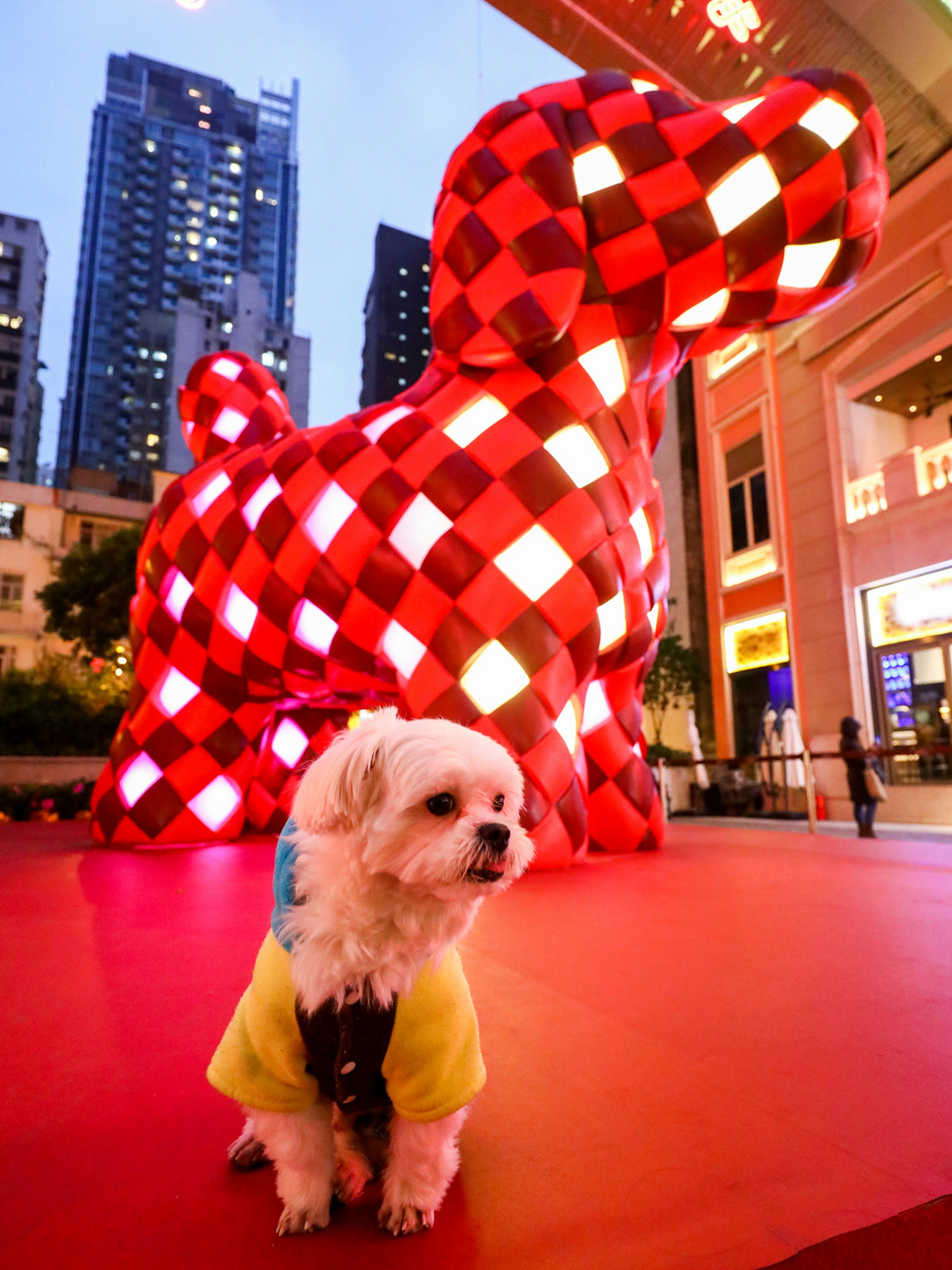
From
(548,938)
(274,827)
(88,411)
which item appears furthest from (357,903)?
(88,411)

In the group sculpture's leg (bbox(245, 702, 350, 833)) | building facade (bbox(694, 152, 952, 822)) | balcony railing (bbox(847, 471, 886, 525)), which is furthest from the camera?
balcony railing (bbox(847, 471, 886, 525))

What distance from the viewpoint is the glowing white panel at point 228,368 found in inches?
181

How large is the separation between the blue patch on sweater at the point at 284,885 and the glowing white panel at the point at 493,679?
1.92 metres

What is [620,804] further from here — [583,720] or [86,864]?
[86,864]

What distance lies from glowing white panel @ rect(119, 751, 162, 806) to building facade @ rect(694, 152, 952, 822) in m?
7.31

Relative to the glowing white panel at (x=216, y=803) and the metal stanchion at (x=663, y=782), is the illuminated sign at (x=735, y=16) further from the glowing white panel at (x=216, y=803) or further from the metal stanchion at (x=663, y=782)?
the glowing white panel at (x=216, y=803)

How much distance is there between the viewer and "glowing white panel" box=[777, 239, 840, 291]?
132 inches

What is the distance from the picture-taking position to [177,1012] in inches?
61.9

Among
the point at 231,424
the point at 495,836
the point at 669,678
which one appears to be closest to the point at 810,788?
the point at 231,424

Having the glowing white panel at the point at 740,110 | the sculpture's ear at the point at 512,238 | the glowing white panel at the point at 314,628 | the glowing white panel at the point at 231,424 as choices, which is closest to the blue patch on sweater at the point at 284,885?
the glowing white panel at the point at 314,628

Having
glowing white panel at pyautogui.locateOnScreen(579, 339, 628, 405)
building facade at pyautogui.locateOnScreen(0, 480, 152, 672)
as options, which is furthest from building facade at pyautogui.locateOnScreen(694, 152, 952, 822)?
building facade at pyautogui.locateOnScreen(0, 480, 152, 672)

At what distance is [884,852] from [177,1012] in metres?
3.89

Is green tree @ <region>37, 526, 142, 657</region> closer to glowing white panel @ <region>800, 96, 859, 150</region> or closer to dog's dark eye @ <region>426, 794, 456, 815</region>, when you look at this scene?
glowing white panel @ <region>800, 96, 859, 150</region>

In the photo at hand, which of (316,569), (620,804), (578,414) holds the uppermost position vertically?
(578,414)
